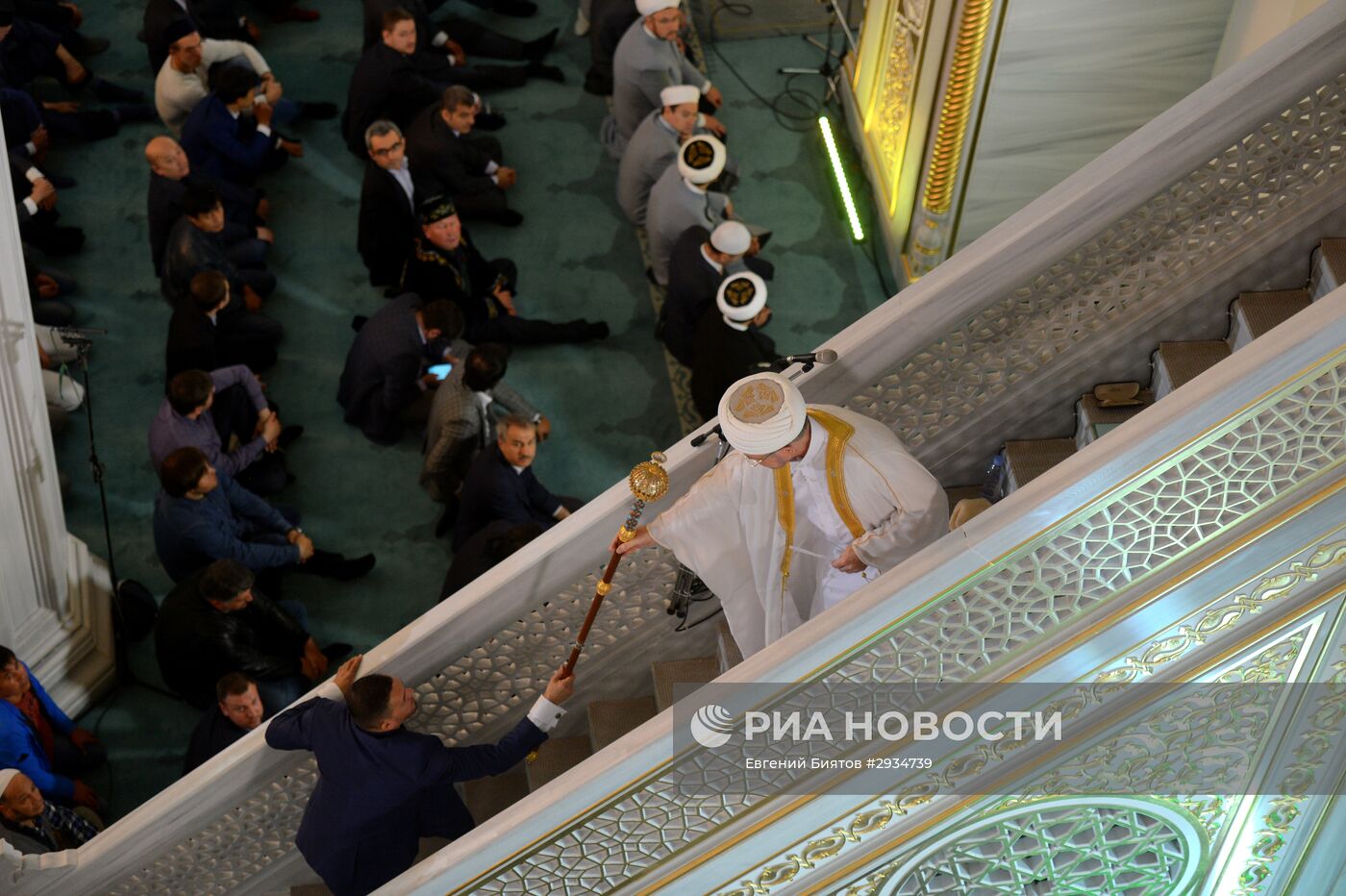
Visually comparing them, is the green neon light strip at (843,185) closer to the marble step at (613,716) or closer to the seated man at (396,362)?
the seated man at (396,362)

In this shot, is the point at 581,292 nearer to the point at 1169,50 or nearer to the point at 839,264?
Result: the point at 839,264

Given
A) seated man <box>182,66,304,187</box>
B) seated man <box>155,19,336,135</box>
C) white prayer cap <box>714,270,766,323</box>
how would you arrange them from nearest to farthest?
1. white prayer cap <box>714,270,766,323</box>
2. seated man <box>182,66,304,187</box>
3. seated man <box>155,19,336,135</box>

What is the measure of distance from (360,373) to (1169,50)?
3.78 m

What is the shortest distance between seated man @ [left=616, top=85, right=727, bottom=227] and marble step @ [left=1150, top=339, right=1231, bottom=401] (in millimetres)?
3419

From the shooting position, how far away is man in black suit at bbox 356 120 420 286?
7410 mm

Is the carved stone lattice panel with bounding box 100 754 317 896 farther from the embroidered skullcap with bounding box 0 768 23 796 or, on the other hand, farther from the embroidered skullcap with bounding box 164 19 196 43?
the embroidered skullcap with bounding box 164 19 196 43

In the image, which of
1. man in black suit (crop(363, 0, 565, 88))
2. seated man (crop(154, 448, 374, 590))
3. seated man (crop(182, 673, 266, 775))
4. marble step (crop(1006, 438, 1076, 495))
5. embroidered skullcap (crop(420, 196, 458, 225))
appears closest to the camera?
marble step (crop(1006, 438, 1076, 495))

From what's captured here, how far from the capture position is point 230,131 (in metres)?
8.00

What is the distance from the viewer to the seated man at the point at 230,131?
785 cm

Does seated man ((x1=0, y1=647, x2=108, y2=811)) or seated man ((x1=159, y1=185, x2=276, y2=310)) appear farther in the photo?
seated man ((x1=159, y1=185, x2=276, y2=310))

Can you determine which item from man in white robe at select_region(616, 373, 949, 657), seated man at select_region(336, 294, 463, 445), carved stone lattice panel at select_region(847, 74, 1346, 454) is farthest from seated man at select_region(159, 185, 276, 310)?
Result: carved stone lattice panel at select_region(847, 74, 1346, 454)

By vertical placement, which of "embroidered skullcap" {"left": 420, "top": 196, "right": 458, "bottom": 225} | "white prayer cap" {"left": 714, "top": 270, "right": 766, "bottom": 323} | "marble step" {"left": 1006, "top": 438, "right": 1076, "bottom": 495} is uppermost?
"marble step" {"left": 1006, "top": 438, "right": 1076, "bottom": 495}

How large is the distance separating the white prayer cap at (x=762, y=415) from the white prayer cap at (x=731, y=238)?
2741 millimetres

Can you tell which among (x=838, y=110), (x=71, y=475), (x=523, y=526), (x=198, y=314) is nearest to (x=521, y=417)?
(x=523, y=526)
